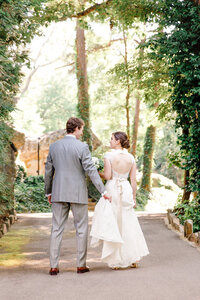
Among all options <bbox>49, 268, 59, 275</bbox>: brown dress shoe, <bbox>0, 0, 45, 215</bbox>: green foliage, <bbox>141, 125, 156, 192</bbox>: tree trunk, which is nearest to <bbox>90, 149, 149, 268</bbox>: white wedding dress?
<bbox>49, 268, 59, 275</bbox>: brown dress shoe

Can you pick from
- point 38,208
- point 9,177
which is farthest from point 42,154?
point 9,177

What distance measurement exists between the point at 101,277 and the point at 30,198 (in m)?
11.7

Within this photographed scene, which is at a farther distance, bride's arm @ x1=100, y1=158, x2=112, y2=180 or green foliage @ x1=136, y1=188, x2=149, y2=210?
green foliage @ x1=136, y1=188, x2=149, y2=210

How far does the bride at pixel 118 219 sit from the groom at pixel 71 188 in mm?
267

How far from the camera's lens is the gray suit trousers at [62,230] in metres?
5.07

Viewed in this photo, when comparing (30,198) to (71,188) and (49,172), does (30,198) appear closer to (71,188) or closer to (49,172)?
(49,172)

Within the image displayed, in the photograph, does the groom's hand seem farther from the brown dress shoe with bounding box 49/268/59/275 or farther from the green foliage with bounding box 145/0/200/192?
the green foliage with bounding box 145/0/200/192

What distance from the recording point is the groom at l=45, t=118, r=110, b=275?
5.08 m

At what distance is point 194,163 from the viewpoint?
28.9ft

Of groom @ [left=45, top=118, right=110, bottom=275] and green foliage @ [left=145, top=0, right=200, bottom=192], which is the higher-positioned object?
green foliage @ [left=145, top=0, right=200, bottom=192]

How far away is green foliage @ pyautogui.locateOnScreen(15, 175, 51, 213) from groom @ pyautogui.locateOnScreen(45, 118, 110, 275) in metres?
9.95

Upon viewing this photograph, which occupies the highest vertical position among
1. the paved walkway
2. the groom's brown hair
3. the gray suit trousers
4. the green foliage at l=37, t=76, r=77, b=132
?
the green foliage at l=37, t=76, r=77, b=132

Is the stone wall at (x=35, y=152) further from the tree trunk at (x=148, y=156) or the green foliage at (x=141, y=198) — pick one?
the green foliage at (x=141, y=198)

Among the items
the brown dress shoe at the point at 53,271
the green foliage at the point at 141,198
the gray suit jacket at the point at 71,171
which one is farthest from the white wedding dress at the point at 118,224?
the green foliage at the point at 141,198
